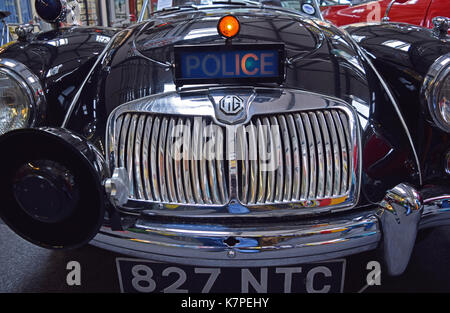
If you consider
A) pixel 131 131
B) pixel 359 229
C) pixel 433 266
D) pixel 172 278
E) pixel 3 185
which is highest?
pixel 131 131

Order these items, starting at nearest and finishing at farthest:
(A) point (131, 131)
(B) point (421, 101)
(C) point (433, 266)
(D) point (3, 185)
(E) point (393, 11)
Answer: (D) point (3, 185), (A) point (131, 131), (B) point (421, 101), (C) point (433, 266), (E) point (393, 11)

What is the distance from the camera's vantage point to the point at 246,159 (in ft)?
4.22

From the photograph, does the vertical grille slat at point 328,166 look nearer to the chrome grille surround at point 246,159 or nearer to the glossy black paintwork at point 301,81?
the chrome grille surround at point 246,159

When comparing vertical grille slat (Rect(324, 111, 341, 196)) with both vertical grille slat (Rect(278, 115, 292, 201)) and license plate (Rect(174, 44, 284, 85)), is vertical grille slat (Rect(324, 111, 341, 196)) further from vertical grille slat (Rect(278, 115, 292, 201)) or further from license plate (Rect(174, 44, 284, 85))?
license plate (Rect(174, 44, 284, 85))

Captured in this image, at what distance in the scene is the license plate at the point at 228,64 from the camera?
1.40 meters

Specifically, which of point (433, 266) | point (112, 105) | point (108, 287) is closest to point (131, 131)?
point (112, 105)

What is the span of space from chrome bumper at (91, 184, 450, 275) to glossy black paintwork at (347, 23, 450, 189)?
214mm

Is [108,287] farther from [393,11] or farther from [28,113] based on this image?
[393,11]

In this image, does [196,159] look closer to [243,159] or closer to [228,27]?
[243,159]

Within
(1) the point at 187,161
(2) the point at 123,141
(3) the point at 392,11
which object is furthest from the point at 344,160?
(3) the point at 392,11

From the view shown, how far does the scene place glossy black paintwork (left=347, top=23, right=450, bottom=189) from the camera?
1479 millimetres

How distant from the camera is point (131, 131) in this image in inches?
53.6
